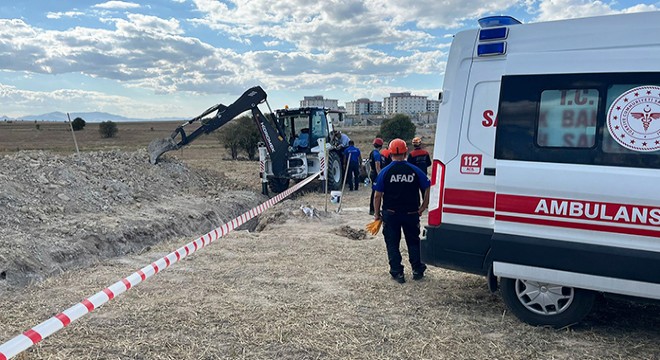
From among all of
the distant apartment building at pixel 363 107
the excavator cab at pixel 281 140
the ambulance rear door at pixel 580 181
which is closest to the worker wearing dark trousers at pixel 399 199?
the ambulance rear door at pixel 580 181

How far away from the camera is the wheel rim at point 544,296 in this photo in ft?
14.0

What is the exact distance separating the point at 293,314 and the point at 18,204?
639cm

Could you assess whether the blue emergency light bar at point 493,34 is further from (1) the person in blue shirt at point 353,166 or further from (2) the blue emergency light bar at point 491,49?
(1) the person in blue shirt at point 353,166

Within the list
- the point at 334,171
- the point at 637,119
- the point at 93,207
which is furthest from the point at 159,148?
the point at 637,119

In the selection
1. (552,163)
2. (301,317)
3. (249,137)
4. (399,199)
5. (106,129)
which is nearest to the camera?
(552,163)

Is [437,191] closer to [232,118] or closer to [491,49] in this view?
[491,49]

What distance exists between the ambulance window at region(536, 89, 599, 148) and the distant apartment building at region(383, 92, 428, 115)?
14790cm

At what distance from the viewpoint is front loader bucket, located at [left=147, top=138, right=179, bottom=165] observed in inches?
563

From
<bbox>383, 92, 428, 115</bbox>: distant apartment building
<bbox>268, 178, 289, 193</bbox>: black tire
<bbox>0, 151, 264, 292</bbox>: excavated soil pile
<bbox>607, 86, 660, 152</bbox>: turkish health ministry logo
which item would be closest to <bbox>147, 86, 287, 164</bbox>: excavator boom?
<bbox>0, 151, 264, 292</bbox>: excavated soil pile

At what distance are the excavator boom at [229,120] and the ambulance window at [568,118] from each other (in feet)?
35.1

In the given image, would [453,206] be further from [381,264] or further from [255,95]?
[255,95]

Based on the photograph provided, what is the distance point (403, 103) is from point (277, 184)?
471 feet

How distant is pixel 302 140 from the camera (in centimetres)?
1528

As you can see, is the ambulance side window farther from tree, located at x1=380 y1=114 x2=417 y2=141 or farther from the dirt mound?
tree, located at x1=380 y1=114 x2=417 y2=141
